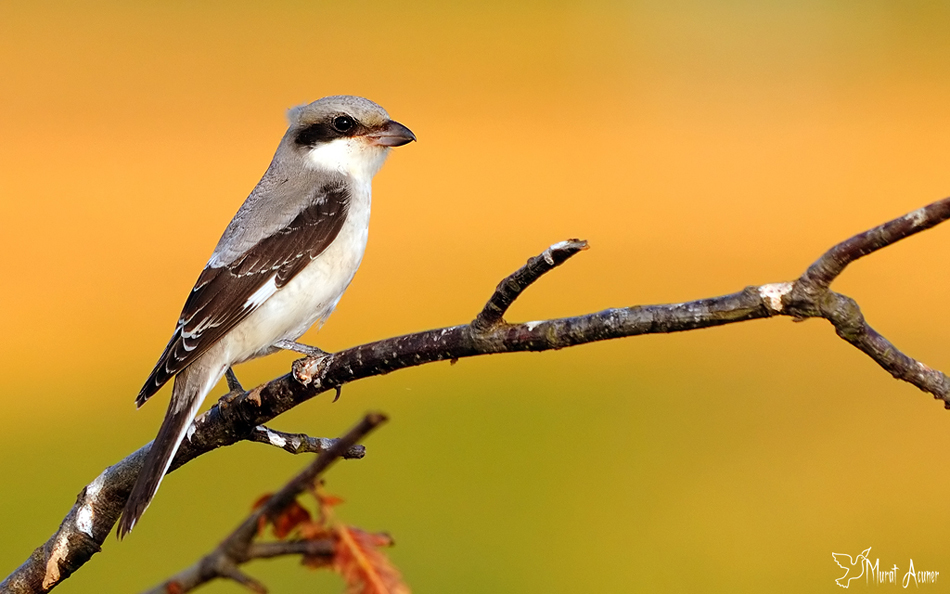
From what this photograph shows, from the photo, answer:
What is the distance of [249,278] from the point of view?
4.55 m

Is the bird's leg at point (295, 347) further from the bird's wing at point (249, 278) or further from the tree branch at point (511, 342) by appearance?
the tree branch at point (511, 342)

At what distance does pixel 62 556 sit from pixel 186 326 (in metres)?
1.79

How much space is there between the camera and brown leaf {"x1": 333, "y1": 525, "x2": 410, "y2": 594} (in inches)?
47.5

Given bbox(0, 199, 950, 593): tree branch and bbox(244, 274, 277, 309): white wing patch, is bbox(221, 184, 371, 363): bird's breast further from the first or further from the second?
bbox(0, 199, 950, 593): tree branch

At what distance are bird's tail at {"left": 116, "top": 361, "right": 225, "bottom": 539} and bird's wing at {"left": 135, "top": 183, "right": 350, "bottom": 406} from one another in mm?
90

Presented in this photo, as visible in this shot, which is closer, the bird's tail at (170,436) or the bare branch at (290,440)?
the bird's tail at (170,436)

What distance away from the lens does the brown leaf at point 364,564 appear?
1207mm

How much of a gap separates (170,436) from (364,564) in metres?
2.17

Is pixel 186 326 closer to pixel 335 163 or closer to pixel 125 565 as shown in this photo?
pixel 335 163

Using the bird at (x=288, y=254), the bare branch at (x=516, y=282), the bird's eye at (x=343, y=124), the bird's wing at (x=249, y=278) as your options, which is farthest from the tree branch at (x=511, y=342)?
the bird's eye at (x=343, y=124)

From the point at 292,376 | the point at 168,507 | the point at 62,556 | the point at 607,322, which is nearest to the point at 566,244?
the point at 607,322

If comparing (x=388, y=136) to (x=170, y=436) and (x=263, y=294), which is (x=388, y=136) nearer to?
(x=263, y=294)

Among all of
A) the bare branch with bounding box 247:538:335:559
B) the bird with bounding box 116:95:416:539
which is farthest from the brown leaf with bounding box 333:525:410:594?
the bird with bounding box 116:95:416:539

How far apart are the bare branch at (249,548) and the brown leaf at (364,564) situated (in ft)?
0.20
